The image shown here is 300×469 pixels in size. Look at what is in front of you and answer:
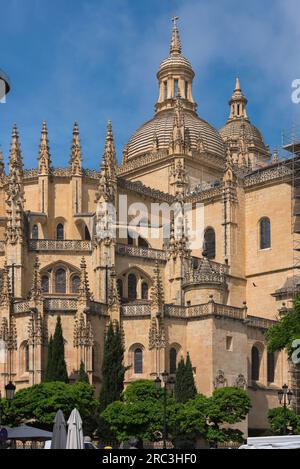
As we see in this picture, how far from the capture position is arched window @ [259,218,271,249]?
73188 mm

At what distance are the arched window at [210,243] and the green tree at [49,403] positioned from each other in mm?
23928

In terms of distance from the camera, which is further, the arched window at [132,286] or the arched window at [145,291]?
the arched window at [145,291]

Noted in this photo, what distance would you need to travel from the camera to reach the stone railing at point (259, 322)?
65.6 meters

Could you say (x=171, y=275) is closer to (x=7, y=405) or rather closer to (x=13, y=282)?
(x=13, y=282)

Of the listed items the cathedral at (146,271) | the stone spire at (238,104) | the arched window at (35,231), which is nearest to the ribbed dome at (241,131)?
the stone spire at (238,104)

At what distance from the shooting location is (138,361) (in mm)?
60688

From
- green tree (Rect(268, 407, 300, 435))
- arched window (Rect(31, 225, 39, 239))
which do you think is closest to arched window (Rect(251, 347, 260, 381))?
green tree (Rect(268, 407, 300, 435))

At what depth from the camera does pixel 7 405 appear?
5006cm

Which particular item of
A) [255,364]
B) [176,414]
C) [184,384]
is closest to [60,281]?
[184,384]

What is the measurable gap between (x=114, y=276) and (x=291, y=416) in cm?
1345

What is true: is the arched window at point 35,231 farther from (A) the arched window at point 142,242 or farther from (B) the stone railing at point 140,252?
(A) the arched window at point 142,242

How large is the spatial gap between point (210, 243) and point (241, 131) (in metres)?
32.8
